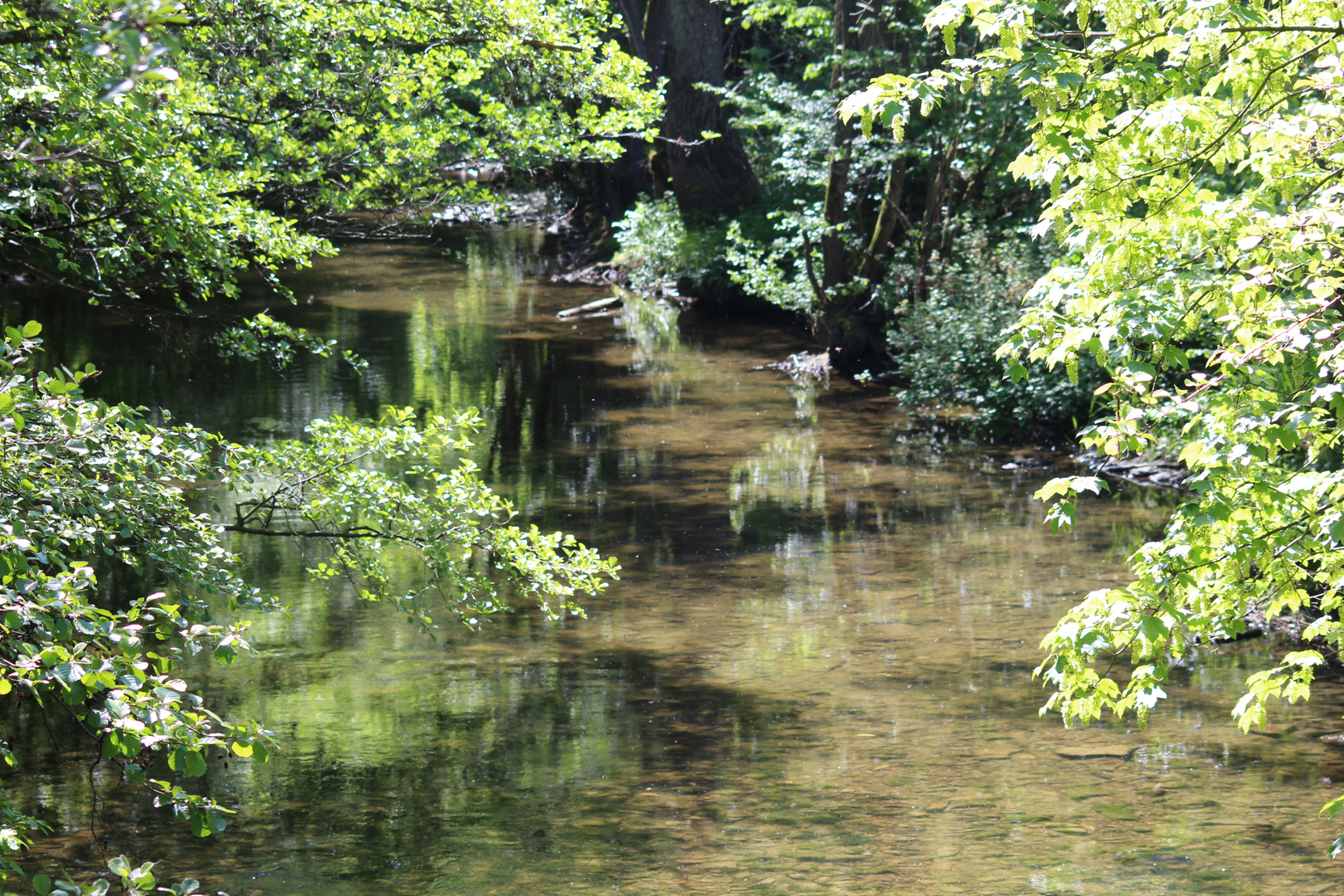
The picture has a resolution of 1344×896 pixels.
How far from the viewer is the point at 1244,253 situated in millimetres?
4617

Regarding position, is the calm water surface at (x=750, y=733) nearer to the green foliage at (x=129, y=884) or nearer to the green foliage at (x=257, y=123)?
the green foliage at (x=257, y=123)

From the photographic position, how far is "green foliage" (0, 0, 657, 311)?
19.5 feet

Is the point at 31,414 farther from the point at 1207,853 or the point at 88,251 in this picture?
the point at 1207,853

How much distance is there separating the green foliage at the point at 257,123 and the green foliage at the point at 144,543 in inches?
40.6

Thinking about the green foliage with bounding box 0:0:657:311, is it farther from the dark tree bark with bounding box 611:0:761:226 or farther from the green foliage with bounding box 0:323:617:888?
the dark tree bark with bounding box 611:0:761:226

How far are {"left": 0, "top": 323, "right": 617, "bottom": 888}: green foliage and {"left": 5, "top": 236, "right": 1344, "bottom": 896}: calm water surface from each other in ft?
3.29

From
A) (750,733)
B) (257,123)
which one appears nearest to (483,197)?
(257,123)

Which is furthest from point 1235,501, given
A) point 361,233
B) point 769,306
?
point 769,306

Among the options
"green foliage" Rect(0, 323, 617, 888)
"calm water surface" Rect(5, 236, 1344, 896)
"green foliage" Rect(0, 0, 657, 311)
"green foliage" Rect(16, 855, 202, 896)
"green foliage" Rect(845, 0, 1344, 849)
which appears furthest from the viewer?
"calm water surface" Rect(5, 236, 1344, 896)

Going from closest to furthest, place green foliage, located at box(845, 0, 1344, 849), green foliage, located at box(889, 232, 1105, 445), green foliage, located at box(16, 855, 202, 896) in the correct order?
green foliage, located at box(16, 855, 202, 896) < green foliage, located at box(845, 0, 1344, 849) < green foliage, located at box(889, 232, 1105, 445)

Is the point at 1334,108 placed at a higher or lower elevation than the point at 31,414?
higher

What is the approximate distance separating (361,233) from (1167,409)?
9630 millimetres

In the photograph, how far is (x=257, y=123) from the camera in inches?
333

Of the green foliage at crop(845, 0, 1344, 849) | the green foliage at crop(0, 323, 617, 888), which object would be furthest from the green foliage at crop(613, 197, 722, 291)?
the green foliage at crop(845, 0, 1344, 849)
